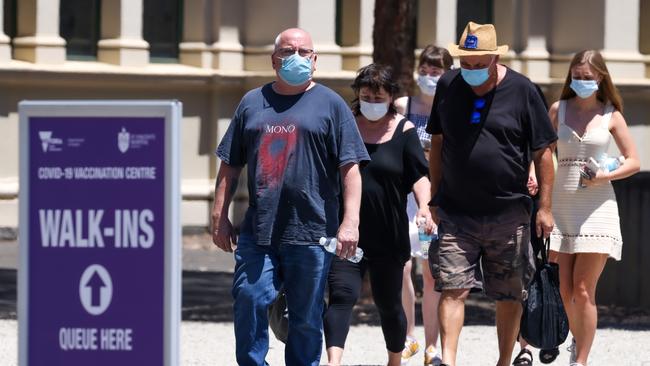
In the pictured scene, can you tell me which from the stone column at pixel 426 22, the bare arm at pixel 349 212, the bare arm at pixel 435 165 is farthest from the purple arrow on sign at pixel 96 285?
the stone column at pixel 426 22

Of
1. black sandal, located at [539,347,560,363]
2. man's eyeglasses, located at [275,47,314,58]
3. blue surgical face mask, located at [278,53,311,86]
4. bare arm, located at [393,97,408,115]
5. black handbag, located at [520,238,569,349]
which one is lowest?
black sandal, located at [539,347,560,363]

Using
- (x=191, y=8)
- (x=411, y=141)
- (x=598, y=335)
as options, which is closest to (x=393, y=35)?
(x=598, y=335)

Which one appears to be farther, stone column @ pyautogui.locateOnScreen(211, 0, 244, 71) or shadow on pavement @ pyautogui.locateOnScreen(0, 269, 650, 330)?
stone column @ pyautogui.locateOnScreen(211, 0, 244, 71)

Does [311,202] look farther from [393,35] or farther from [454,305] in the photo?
[393,35]

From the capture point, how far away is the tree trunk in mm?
13797

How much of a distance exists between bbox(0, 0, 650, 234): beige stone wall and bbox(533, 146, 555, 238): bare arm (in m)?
11.5

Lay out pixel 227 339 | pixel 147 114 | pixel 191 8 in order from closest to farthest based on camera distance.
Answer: pixel 147 114 → pixel 227 339 → pixel 191 8

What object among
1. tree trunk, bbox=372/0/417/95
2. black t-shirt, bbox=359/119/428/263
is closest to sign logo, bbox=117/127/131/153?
black t-shirt, bbox=359/119/428/263

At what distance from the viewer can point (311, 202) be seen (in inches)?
300

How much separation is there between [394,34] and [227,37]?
23.5ft

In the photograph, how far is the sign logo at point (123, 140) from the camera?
559cm

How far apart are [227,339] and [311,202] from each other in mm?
3967

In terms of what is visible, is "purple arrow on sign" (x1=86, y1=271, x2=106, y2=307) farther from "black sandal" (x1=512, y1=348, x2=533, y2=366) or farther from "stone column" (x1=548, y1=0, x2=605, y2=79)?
"stone column" (x1=548, y1=0, x2=605, y2=79)

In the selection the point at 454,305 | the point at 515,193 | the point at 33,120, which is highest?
the point at 33,120
